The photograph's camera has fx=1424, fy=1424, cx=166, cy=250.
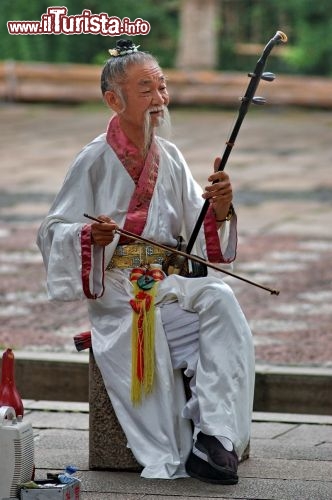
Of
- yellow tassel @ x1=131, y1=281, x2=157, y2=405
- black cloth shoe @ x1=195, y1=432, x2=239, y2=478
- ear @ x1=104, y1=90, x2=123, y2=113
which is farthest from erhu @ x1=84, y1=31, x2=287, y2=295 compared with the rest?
black cloth shoe @ x1=195, y1=432, x2=239, y2=478

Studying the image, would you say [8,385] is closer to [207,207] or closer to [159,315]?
[159,315]

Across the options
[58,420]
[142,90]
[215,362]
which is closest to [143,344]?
[215,362]

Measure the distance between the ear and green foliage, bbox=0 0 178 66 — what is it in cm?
1926

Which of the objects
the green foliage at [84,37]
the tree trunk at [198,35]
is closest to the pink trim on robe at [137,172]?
the tree trunk at [198,35]

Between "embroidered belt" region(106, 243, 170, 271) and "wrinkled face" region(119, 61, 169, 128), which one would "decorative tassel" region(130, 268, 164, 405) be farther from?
"wrinkled face" region(119, 61, 169, 128)

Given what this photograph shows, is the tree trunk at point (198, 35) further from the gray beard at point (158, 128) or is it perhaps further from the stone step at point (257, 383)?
the gray beard at point (158, 128)

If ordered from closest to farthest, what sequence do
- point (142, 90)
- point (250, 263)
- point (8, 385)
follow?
1. point (8, 385)
2. point (142, 90)
3. point (250, 263)

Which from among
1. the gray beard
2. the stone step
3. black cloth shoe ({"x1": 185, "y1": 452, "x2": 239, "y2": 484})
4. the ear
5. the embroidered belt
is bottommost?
the stone step

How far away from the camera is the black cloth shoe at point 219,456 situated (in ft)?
16.7

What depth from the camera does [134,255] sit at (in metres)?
5.45

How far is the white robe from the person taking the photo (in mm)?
5207

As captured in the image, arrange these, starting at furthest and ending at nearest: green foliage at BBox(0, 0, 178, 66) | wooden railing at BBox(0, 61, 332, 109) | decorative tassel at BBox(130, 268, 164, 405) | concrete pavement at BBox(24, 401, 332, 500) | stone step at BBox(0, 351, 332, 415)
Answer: green foliage at BBox(0, 0, 178, 66) → wooden railing at BBox(0, 61, 332, 109) → stone step at BBox(0, 351, 332, 415) → decorative tassel at BBox(130, 268, 164, 405) → concrete pavement at BBox(24, 401, 332, 500)

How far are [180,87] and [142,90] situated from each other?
49.3 ft

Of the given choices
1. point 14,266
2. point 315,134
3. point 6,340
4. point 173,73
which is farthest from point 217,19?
point 6,340
